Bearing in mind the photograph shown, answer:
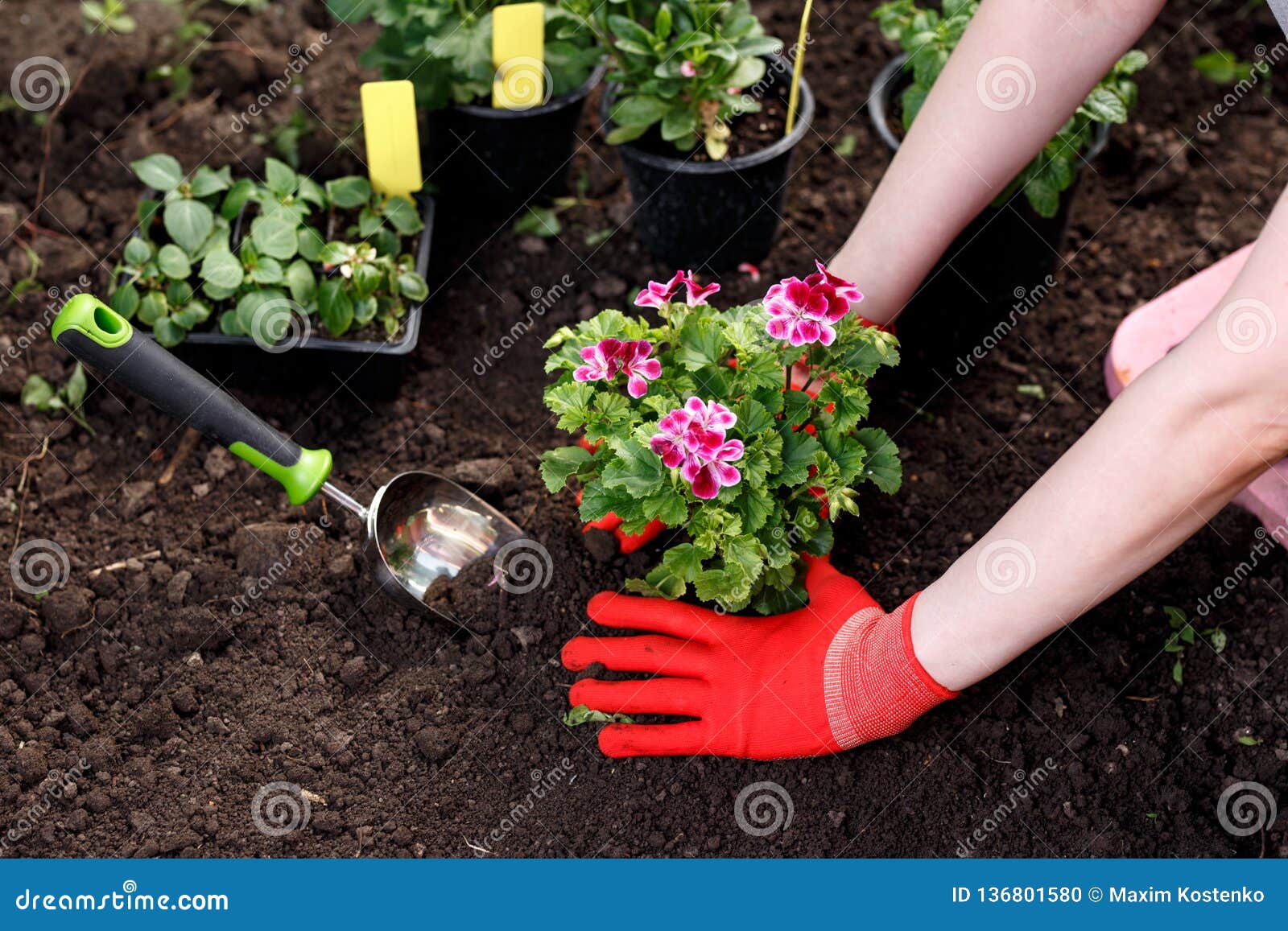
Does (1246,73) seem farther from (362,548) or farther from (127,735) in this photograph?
(127,735)

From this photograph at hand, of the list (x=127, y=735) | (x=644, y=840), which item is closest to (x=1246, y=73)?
(x=644, y=840)

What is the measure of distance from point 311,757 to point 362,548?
0.35 metres

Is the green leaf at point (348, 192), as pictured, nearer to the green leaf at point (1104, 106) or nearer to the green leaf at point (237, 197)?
the green leaf at point (237, 197)

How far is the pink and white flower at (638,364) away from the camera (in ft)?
5.18

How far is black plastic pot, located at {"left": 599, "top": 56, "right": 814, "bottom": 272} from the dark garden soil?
6 centimetres

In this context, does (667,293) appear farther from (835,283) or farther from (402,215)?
(402,215)

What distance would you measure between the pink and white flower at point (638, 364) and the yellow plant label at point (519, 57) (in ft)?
2.78

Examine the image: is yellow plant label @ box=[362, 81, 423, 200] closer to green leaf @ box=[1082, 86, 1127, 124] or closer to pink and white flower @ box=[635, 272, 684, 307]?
pink and white flower @ box=[635, 272, 684, 307]

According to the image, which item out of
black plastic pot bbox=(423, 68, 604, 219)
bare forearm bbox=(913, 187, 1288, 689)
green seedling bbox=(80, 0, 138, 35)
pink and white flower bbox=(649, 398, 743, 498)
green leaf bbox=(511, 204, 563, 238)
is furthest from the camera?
green seedling bbox=(80, 0, 138, 35)

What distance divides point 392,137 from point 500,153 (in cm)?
30

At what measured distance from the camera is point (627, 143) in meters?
2.28

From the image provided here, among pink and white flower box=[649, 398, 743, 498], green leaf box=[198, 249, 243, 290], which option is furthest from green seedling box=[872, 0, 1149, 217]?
green leaf box=[198, 249, 243, 290]

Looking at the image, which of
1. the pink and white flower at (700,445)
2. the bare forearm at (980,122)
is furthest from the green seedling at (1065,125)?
the pink and white flower at (700,445)

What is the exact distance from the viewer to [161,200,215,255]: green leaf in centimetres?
210
